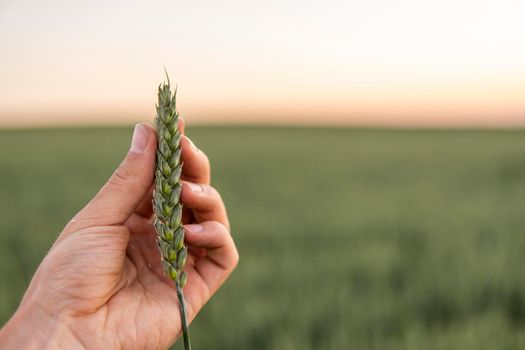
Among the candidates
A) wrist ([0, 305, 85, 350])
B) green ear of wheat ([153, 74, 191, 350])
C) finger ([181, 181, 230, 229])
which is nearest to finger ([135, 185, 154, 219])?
finger ([181, 181, 230, 229])

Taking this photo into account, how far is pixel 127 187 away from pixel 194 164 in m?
0.19

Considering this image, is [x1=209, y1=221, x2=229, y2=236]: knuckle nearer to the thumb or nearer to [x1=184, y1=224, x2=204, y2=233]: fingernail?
[x1=184, y1=224, x2=204, y2=233]: fingernail

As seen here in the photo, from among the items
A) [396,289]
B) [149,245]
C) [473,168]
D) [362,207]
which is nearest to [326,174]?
[473,168]

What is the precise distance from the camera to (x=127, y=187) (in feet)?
3.93

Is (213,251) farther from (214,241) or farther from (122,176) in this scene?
(122,176)

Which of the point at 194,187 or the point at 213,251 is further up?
the point at 194,187

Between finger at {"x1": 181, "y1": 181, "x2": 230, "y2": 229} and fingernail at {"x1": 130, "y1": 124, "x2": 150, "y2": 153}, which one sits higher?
fingernail at {"x1": 130, "y1": 124, "x2": 150, "y2": 153}

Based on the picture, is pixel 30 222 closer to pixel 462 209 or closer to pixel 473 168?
A: pixel 462 209

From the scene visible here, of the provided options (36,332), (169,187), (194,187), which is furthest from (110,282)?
(169,187)

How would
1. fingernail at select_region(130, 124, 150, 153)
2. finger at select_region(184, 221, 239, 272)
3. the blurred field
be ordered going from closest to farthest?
1. fingernail at select_region(130, 124, 150, 153)
2. finger at select_region(184, 221, 239, 272)
3. the blurred field

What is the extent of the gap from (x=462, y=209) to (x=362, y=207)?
37.5 inches

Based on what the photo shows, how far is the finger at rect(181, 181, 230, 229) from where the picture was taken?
127cm

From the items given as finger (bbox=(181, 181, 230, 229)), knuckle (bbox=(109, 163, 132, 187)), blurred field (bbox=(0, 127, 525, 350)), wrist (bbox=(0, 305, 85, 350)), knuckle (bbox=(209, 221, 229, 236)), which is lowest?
blurred field (bbox=(0, 127, 525, 350))

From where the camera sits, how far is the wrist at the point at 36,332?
117 centimetres
